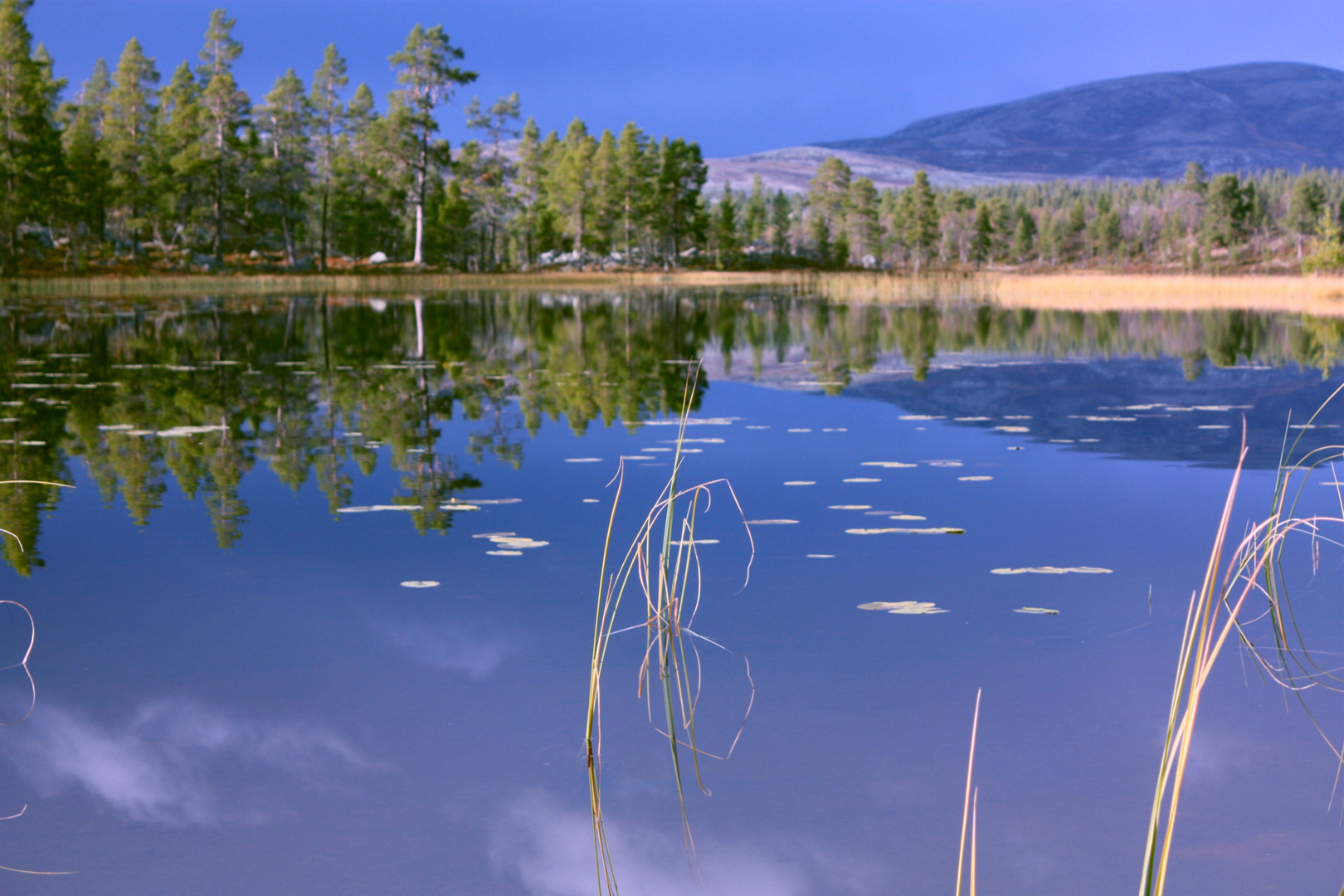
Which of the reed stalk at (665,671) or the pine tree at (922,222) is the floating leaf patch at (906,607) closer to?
the reed stalk at (665,671)

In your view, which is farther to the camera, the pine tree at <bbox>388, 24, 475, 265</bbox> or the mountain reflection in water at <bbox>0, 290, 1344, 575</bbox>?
the pine tree at <bbox>388, 24, 475, 265</bbox>

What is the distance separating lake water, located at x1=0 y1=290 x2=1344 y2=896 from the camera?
10.6 ft

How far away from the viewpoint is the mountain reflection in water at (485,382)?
29.3 feet

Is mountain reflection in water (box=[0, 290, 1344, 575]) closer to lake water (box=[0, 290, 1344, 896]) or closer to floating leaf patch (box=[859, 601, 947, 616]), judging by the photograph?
lake water (box=[0, 290, 1344, 896])

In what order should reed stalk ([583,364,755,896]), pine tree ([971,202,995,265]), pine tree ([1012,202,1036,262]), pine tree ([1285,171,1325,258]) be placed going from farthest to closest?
pine tree ([1012,202,1036,262]) < pine tree ([1285,171,1325,258]) < pine tree ([971,202,995,265]) < reed stalk ([583,364,755,896])

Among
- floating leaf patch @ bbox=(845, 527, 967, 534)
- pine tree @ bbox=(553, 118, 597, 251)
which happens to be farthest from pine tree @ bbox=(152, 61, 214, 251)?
floating leaf patch @ bbox=(845, 527, 967, 534)

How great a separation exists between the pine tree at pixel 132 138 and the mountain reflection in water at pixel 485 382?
32.7 m

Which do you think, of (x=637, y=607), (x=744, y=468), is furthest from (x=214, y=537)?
(x=744, y=468)

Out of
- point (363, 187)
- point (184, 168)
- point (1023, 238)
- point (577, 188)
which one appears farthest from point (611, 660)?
point (1023, 238)

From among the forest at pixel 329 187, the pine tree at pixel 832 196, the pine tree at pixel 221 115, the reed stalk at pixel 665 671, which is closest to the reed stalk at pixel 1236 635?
the reed stalk at pixel 665 671

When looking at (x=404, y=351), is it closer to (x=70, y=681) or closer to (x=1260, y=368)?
(x=1260, y=368)

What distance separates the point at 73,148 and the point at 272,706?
203 feet

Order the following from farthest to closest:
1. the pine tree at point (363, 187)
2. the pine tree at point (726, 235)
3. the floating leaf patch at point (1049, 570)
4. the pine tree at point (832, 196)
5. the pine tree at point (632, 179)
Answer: the pine tree at point (832, 196) → the pine tree at point (726, 235) → the pine tree at point (632, 179) → the pine tree at point (363, 187) → the floating leaf patch at point (1049, 570)

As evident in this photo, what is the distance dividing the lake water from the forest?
156 feet
